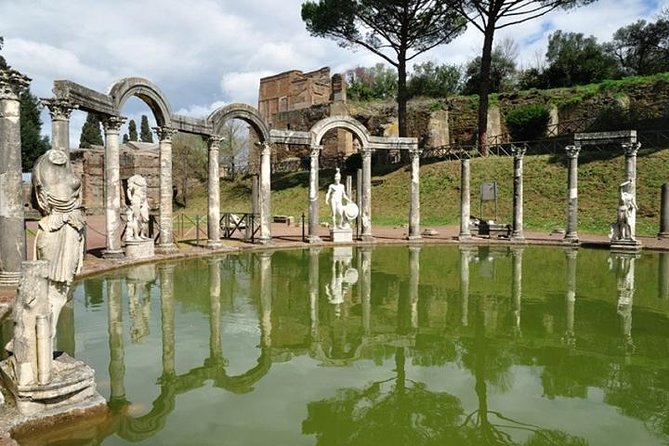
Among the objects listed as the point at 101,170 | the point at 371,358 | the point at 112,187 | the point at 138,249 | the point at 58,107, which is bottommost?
the point at 371,358

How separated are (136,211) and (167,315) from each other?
20.5ft

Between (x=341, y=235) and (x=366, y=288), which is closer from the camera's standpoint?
(x=366, y=288)

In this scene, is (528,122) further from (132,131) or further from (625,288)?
(132,131)

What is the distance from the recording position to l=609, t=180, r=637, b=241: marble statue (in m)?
16.5

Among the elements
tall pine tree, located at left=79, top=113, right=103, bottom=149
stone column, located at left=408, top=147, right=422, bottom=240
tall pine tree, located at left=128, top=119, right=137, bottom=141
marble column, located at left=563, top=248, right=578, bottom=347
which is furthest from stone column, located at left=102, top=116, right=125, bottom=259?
tall pine tree, located at left=128, top=119, right=137, bottom=141

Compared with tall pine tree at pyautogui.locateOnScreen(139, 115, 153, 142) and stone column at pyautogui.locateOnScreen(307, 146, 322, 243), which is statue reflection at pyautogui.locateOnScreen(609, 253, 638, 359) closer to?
stone column at pyautogui.locateOnScreen(307, 146, 322, 243)

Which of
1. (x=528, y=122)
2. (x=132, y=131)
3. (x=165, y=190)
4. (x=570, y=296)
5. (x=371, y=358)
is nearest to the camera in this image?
(x=371, y=358)

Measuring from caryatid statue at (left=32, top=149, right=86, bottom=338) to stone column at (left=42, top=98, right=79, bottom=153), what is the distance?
696cm

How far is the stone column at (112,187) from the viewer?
497 inches

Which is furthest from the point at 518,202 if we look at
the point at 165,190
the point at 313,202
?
the point at 165,190

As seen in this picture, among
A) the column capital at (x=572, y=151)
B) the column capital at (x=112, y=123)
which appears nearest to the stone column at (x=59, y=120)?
the column capital at (x=112, y=123)

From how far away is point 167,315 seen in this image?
8.02 metres

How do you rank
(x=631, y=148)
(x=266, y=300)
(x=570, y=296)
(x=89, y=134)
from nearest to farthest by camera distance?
(x=266, y=300), (x=570, y=296), (x=631, y=148), (x=89, y=134)

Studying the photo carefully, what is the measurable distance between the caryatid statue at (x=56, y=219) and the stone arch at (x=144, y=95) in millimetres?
8998
